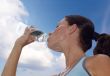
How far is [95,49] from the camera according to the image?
12.9 feet

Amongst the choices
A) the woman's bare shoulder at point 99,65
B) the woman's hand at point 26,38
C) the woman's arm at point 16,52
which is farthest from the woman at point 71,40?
the woman's bare shoulder at point 99,65

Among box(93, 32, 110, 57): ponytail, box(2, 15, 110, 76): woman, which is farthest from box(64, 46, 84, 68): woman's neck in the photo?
box(93, 32, 110, 57): ponytail

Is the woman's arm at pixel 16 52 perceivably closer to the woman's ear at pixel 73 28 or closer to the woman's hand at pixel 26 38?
the woman's hand at pixel 26 38

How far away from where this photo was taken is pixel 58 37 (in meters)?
4.27

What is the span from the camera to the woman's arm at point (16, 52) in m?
4.49

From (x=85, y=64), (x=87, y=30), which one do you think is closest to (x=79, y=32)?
(x=87, y=30)

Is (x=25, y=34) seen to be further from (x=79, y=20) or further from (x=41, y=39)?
(x=79, y=20)

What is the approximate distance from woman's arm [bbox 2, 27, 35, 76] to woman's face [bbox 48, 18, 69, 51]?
57 centimetres

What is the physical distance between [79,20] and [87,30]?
23 centimetres

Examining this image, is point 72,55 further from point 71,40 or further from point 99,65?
point 99,65

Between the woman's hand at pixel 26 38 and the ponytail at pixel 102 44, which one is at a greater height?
the woman's hand at pixel 26 38

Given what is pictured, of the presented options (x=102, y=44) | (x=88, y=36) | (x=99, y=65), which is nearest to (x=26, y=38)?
(x=88, y=36)

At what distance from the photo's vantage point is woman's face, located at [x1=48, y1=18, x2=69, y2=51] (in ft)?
13.9

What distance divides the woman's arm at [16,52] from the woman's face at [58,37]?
57 centimetres
